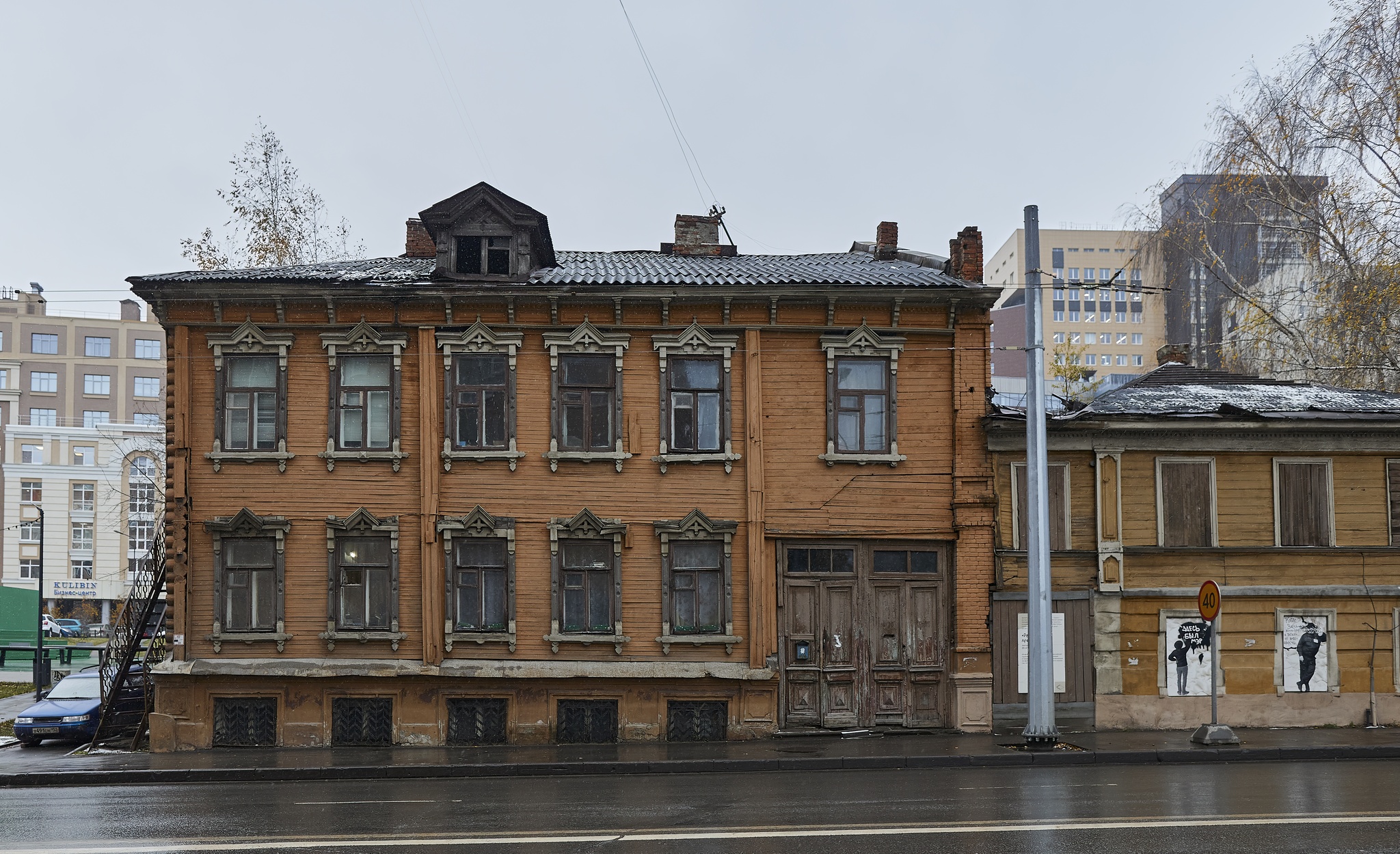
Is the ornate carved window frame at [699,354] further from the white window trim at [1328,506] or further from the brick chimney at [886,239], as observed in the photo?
the white window trim at [1328,506]

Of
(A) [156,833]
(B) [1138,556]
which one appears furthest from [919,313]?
(A) [156,833]

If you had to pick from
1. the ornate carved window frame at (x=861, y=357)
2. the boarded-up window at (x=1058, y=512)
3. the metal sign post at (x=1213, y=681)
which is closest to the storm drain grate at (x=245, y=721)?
the ornate carved window frame at (x=861, y=357)

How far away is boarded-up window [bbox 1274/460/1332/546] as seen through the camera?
1941 centimetres

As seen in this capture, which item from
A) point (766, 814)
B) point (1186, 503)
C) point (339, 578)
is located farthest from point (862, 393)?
point (339, 578)

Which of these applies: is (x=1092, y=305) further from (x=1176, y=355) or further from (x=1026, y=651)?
(x=1026, y=651)

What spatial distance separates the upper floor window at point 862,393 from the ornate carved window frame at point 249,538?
9719mm

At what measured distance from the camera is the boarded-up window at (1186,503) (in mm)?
19297

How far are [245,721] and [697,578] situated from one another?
817cm

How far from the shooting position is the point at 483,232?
19719 millimetres

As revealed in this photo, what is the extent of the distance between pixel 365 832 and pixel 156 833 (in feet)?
6.94

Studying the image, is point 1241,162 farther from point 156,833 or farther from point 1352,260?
point 156,833

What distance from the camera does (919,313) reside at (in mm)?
19328

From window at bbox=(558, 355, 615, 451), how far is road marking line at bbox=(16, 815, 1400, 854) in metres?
9.71

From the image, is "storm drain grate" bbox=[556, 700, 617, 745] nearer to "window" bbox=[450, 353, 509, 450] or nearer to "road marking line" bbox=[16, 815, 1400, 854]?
"window" bbox=[450, 353, 509, 450]
